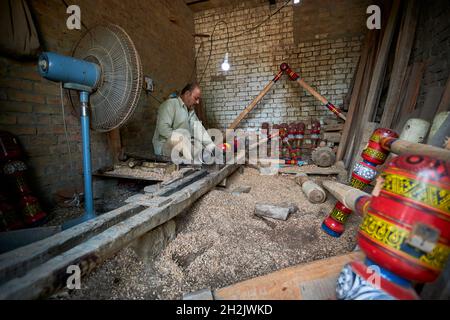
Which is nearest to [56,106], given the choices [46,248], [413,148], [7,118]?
[7,118]

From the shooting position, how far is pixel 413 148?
0.96m

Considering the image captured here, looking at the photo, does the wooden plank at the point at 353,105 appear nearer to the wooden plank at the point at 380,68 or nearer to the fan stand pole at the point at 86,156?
the wooden plank at the point at 380,68

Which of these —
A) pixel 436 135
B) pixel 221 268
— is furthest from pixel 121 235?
pixel 436 135

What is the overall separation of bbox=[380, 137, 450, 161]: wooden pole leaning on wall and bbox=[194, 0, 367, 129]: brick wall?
416 cm

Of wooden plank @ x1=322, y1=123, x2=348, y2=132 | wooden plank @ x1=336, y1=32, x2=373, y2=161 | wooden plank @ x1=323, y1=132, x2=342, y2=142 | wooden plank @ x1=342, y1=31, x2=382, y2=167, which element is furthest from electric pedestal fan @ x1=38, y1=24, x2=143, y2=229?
wooden plank @ x1=322, y1=123, x2=348, y2=132

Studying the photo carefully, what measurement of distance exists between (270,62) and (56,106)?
4.52 meters

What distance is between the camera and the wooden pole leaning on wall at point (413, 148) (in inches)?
32.5

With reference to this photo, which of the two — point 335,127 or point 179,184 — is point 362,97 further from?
point 179,184

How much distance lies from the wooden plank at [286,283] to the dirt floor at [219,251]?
0.28m

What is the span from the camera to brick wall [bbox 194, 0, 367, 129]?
4.84 m

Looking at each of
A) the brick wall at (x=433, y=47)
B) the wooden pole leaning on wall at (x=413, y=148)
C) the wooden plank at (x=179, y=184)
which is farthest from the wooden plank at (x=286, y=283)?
the brick wall at (x=433, y=47)

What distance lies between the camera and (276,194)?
2643 mm
